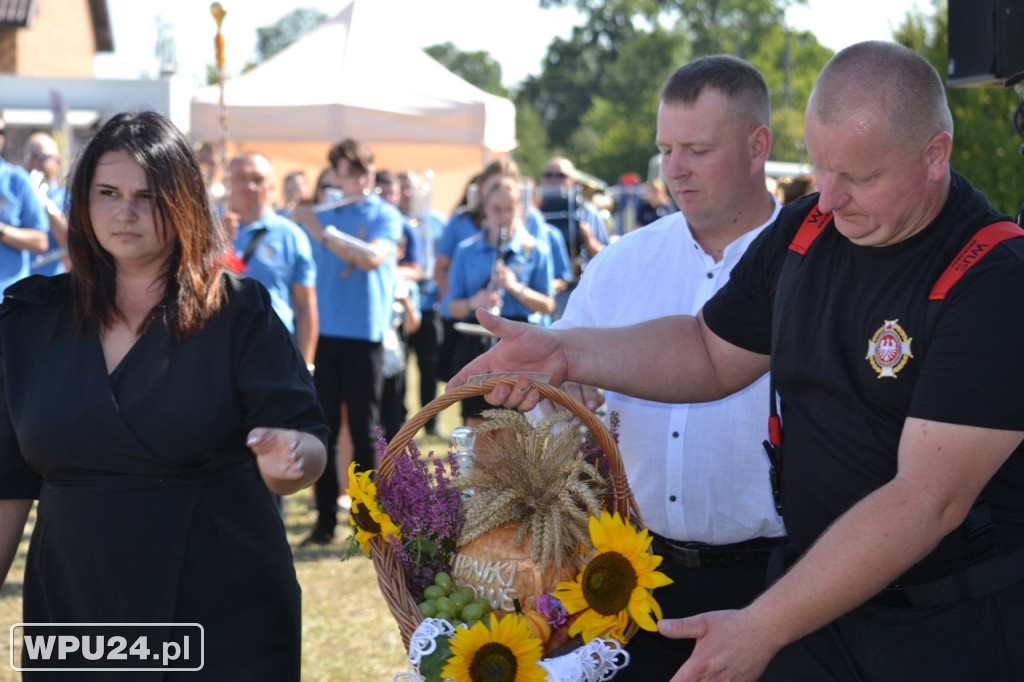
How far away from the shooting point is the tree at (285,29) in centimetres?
9425

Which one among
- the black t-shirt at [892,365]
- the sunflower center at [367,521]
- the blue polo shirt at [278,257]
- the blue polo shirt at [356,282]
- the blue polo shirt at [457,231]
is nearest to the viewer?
the black t-shirt at [892,365]

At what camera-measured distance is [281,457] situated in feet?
9.02

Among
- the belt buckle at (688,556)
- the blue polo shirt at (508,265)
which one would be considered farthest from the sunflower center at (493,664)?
the blue polo shirt at (508,265)

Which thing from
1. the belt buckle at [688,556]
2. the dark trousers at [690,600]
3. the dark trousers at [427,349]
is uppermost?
the belt buckle at [688,556]

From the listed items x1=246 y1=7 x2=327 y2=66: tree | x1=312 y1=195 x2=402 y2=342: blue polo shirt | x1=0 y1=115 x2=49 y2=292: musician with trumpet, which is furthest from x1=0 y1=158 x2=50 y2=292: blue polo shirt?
x1=246 y1=7 x2=327 y2=66: tree

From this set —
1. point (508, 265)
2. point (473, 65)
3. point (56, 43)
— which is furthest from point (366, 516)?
point (473, 65)

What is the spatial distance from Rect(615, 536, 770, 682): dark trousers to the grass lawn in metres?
2.35

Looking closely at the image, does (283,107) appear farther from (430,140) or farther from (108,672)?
(108,672)

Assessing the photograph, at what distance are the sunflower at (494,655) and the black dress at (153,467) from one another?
0.97 meters

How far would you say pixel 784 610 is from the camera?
2.14 meters

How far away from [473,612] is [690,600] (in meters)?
1.08

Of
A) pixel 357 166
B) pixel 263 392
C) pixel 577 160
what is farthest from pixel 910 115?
pixel 577 160

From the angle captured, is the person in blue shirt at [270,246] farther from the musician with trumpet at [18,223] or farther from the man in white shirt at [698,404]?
the man in white shirt at [698,404]

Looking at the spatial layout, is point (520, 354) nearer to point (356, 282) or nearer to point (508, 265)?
point (356, 282)
